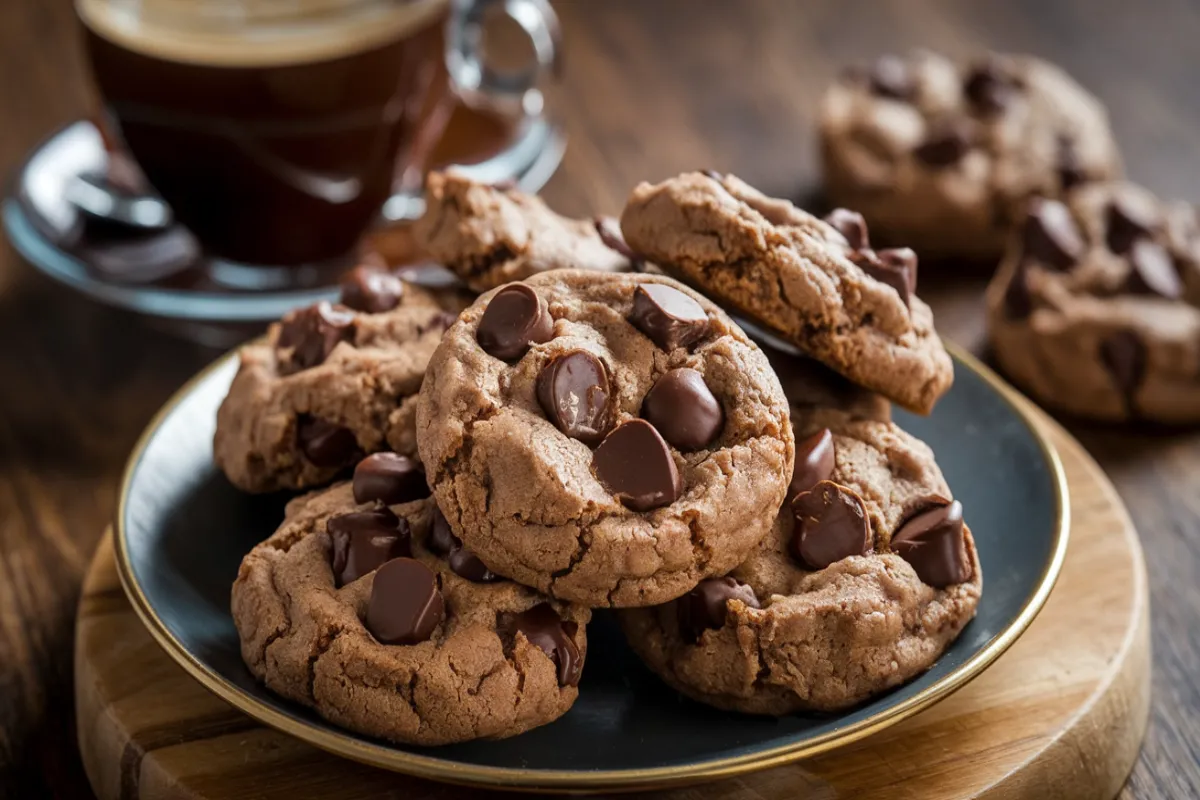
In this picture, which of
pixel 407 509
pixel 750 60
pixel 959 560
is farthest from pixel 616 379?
pixel 750 60

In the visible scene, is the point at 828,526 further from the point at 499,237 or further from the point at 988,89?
the point at 988,89

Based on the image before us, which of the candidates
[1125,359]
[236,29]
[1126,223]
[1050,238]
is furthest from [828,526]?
[236,29]

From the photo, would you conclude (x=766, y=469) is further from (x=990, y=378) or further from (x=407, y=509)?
(x=990, y=378)

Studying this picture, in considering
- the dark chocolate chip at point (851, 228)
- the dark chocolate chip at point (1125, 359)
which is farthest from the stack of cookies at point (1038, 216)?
the dark chocolate chip at point (851, 228)

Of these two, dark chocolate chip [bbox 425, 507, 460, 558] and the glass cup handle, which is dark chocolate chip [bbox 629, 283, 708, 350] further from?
the glass cup handle

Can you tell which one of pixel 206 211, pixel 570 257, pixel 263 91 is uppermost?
pixel 570 257

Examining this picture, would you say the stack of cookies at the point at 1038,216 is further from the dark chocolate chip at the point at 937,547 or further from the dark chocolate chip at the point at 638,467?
the dark chocolate chip at the point at 638,467
